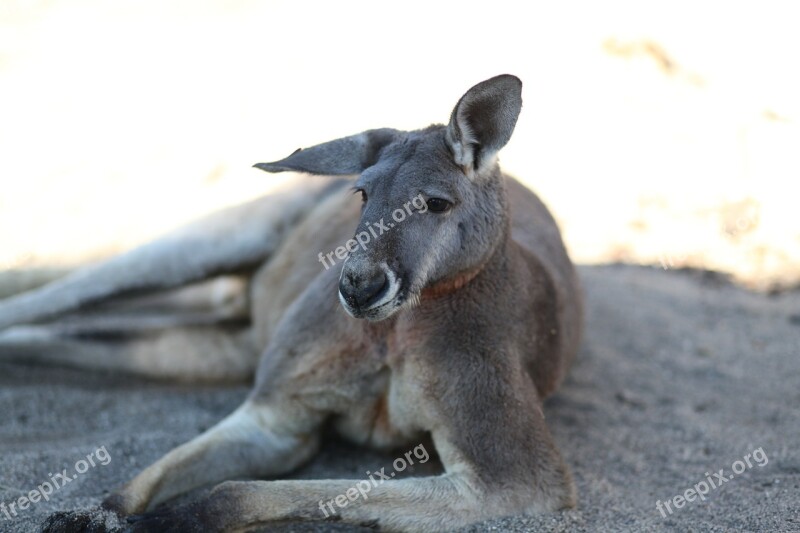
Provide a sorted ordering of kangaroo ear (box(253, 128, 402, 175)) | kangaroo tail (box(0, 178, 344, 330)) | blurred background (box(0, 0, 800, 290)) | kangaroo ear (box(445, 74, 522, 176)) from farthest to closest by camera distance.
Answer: blurred background (box(0, 0, 800, 290)), kangaroo tail (box(0, 178, 344, 330)), kangaroo ear (box(253, 128, 402, 175)), kangaroo ear (box(445, 74, 522, 176))

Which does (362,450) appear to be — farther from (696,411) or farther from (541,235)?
(696,411)

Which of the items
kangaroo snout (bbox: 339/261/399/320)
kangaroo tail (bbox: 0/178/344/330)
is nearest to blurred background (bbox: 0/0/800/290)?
kangaroo tail (bbox: 0/178/344/330)

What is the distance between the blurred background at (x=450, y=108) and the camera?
21.2 feet

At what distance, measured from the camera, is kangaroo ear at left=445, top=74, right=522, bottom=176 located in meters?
3.03

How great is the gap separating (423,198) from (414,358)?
634mm

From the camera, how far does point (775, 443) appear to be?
13.1ft

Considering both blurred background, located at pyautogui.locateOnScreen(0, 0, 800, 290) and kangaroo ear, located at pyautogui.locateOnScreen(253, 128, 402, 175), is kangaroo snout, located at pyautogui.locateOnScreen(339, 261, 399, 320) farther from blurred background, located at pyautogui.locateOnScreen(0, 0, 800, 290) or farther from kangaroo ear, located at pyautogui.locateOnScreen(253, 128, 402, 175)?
blurred background, located at pyautogui.locateOnScreen(0, 0, 800, 290)

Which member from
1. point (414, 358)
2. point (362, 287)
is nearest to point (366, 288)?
point (362, 287)

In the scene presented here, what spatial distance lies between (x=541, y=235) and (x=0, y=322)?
2.77m

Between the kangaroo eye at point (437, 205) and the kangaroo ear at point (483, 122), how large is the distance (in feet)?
0.59

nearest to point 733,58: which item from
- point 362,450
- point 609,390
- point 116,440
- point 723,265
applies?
point 723,265

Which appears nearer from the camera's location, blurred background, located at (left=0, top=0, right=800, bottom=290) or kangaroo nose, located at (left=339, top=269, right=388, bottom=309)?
kangaroo nose, located at (left=339, top=269, right=388, bottom=309)

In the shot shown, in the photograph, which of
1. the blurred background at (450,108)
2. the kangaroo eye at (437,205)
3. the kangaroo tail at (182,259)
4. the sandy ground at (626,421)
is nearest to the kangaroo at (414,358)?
the kangaroo eye at (437,205)

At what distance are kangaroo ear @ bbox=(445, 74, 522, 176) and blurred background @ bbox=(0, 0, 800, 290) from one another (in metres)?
2.35
